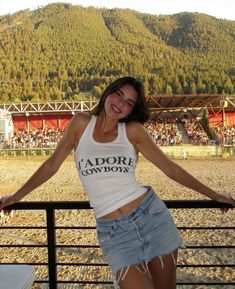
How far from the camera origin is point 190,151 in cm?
2289

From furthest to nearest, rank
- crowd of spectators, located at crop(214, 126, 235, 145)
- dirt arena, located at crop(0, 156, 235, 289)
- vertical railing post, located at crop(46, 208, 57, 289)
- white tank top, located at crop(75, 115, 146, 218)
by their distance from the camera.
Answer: crowd of spectators, located at crop(214, 126, 235, 145) < dirt arena, located at crop(0, 156, 235, 289) < vertical railing post, located at crop(46, 208, 57, 289) < white tank top, located at crop(75, 115, 146, 218)

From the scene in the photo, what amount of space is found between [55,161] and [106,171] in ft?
0.99

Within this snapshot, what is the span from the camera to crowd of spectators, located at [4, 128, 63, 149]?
81.8 feet

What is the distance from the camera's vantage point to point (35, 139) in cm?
2883

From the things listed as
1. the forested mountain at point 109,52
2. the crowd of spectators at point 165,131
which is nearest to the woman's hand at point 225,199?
the crowd of spectators at point 165,131

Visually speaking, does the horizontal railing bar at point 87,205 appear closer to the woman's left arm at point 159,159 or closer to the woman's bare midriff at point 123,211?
the woman's left arm at point 159,159

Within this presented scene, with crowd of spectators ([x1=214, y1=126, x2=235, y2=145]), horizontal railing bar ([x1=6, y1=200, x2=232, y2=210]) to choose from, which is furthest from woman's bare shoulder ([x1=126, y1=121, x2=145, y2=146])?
crowd of spectators ([x1=214, y1=126, x2=235, y2=145])

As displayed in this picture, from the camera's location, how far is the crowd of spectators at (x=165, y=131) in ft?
81.3

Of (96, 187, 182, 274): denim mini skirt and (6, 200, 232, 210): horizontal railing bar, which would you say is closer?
(96, 187, 182, 274): denim mini skirt

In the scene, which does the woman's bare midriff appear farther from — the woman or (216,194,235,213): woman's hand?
(216,194,235,213): woman's hand

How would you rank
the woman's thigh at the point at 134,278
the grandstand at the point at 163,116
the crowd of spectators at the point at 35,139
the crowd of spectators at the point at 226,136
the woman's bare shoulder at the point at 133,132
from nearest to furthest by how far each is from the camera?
the woman's thigh at the point at 134,278 < the woman's bare shoulder at the point at 133,132 < the crowd of spectators at the point at 226,136 < the crowd of spectators at the point at 35,139 < the grandstand at the point at 163,116

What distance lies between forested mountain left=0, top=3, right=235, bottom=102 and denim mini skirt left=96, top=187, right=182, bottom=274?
221 feet

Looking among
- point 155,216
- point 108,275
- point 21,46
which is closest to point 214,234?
point 108,275

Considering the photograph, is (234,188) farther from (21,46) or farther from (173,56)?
(21,46)
